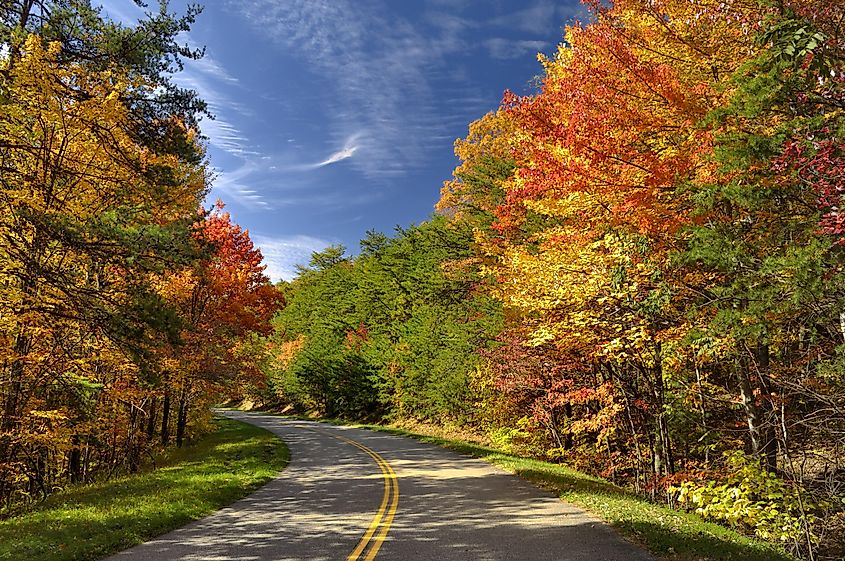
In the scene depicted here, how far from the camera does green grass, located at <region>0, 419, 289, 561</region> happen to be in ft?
27.1

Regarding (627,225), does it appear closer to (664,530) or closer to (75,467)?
(664,530)

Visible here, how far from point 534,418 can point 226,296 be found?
51.3 ft

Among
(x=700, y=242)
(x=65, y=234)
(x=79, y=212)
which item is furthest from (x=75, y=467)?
(x=700, y=242)

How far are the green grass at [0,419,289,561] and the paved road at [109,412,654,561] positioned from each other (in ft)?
1.87

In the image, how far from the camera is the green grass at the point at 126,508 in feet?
27.1

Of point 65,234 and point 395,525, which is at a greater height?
point 65,234

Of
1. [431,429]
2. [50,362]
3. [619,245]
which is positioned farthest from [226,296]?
[619,245]

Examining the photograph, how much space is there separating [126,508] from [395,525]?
20.1ft

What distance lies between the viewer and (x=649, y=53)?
9.50 m

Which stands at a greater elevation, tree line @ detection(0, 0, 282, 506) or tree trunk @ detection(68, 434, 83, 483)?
tree line @ detection(0, 0, 282, 506)

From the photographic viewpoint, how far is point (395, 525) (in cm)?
946

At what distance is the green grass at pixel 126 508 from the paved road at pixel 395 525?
0.57 m

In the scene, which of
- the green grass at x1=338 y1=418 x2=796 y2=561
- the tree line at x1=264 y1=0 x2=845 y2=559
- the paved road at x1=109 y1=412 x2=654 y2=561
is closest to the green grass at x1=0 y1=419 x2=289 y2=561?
the paved road at x1=109 y1=412 x2=654 y2=561

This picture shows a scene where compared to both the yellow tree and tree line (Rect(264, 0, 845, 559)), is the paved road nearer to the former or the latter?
tree line (Rect(264, 0, 845, 559))
